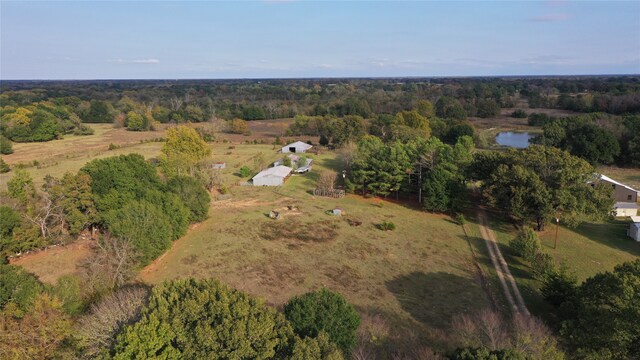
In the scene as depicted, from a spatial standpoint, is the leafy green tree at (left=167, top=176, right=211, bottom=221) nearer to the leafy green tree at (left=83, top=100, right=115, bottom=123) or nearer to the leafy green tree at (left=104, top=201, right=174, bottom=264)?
the leafy green tree at (left=104, top=201, right=174, bottom=264)

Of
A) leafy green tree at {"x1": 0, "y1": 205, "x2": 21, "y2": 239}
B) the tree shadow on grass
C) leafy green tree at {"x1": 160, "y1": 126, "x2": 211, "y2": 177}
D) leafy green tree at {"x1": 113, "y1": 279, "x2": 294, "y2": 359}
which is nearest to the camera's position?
leafy green tree at {"x1": 113, "y1": 279, "x2": 294, "y2": 359}

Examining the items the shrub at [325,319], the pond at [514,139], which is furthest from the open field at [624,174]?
the shrub at [325,319]

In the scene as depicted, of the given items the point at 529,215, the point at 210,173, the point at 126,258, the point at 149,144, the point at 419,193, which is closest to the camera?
the point at 126,258

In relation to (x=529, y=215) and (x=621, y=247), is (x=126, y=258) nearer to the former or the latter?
(x=529, y=215)

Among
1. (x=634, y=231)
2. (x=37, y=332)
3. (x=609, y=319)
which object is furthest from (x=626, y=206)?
(x=37, y=332)

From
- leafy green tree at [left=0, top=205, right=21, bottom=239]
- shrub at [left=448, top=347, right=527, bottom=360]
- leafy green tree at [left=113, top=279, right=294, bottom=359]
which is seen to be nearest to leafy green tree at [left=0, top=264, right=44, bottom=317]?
leafy green tree at [left=113, top=279, right=294, bottom=359]

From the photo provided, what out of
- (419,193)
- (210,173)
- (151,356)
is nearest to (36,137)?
(210,173)

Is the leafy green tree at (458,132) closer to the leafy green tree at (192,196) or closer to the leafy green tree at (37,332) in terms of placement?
the leafy green tree at (192,196)
